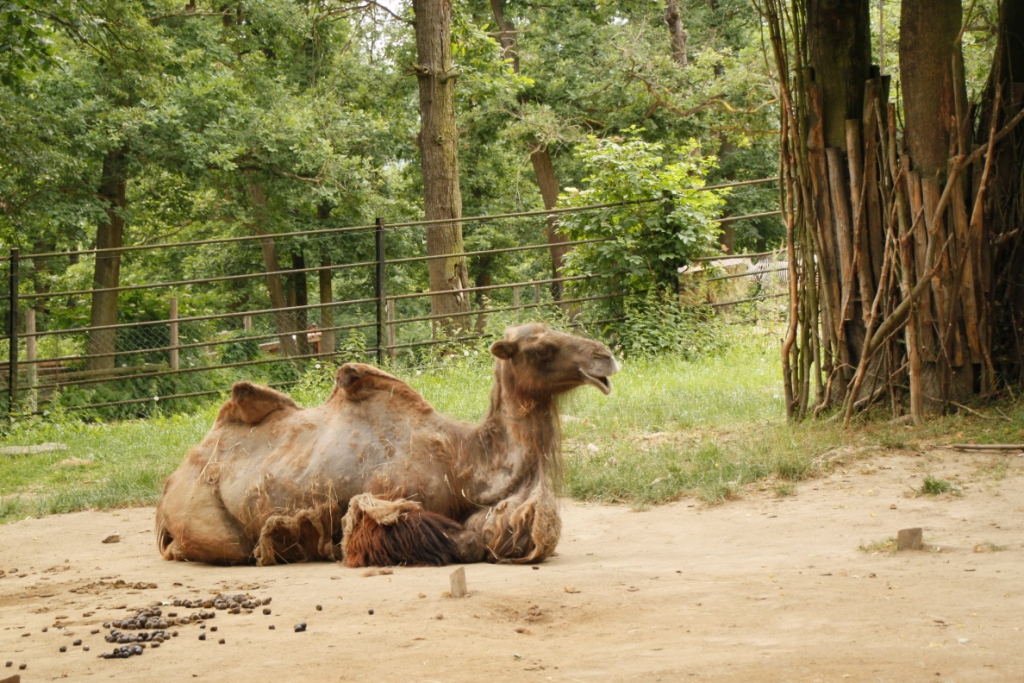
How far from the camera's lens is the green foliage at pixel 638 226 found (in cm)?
1450

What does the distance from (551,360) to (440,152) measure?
34.5 ft

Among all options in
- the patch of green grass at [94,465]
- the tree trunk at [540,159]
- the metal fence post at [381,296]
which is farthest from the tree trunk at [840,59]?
the tree trunk at [540,159]

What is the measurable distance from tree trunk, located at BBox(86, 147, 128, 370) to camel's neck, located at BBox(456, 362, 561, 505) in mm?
12727

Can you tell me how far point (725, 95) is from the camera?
76.4ft

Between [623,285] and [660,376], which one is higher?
[623,285]

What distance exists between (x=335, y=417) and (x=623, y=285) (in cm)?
892

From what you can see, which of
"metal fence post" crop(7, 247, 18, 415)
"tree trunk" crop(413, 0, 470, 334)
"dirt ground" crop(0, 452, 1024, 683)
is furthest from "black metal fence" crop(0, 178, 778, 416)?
"dirt ground" crop(0, 452, 1024, 683)

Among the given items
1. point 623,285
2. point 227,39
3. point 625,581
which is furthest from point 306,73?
point 625,581

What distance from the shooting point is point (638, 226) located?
14711 millimetres

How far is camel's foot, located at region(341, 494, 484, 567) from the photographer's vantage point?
5621 mm

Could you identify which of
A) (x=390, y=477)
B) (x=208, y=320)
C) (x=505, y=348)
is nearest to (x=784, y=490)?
(x=505, y=348)

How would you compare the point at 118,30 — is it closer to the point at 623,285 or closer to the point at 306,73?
the point at 623,285

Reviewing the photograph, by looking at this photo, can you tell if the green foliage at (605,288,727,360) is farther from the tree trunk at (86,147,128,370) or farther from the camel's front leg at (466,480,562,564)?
the tree trunk at (86,147,128,370)

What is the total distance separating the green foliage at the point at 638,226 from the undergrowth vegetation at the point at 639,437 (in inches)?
55.1
